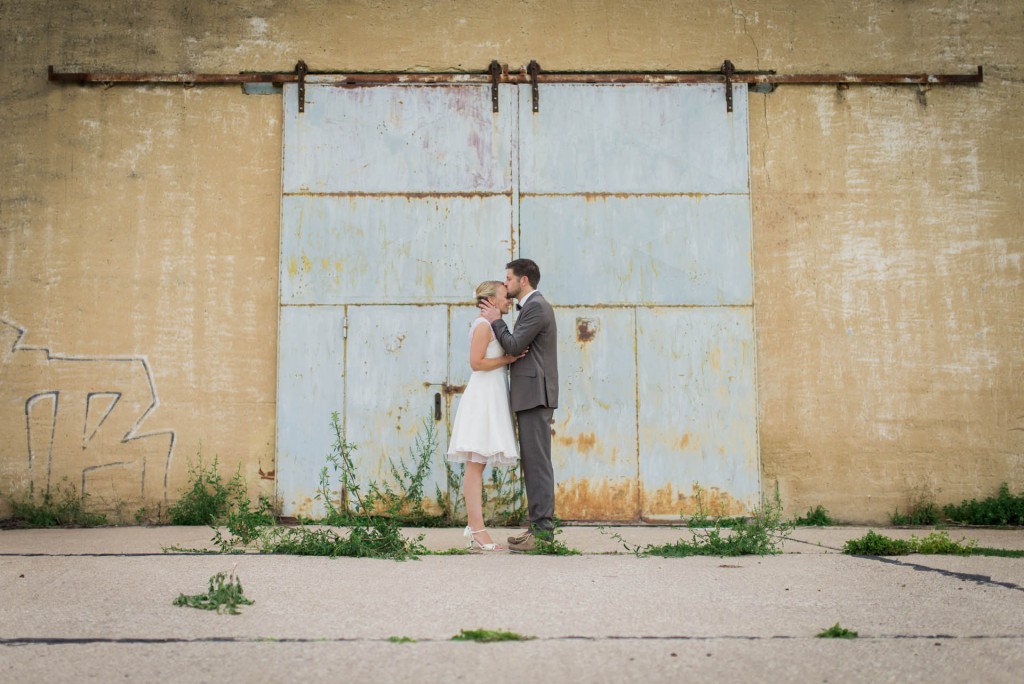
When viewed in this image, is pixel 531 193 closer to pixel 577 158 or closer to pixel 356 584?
pixel 577 158

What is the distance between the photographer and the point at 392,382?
732 cm

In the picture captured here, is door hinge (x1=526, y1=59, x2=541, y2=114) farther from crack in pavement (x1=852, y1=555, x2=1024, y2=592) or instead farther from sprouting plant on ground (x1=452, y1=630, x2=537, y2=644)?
sprouting plant on ground (x1=452, y1=630, x2=537, y2=644)

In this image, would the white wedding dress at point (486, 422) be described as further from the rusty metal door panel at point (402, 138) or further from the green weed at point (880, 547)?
the green weed at point (880, 547)

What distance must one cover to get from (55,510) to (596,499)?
4154 mm

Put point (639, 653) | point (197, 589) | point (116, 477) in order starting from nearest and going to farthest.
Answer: point (639, 653) < point (197, 589) < point (116, 477)

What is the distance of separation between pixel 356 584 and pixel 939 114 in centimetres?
611

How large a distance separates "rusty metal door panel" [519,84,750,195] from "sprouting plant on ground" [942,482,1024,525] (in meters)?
3.12

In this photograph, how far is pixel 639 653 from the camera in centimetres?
320

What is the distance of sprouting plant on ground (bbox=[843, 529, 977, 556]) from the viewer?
5.57 metres

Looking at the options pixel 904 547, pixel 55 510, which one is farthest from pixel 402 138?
pixel 904 547

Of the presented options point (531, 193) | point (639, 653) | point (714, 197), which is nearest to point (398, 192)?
point (531, 193)

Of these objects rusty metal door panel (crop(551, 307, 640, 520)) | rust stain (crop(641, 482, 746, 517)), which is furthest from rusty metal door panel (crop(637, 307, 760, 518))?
rusty metal door panel (crop(551, 307, 640, 520))

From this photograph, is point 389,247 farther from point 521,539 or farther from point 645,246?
point 521,539

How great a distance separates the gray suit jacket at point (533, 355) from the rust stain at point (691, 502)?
1.74 metres
